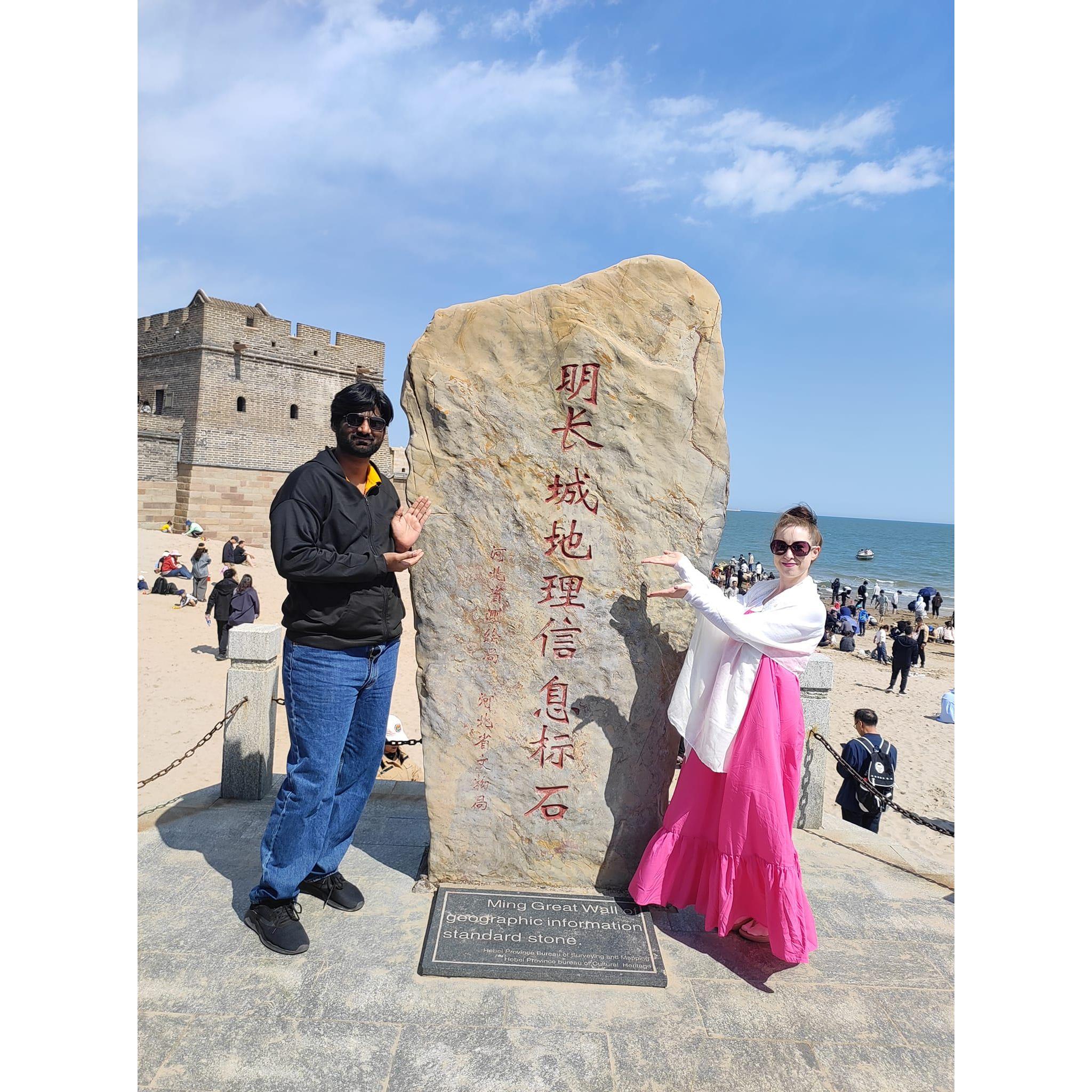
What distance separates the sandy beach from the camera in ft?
22.4

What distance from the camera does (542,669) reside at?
3160 millimetres

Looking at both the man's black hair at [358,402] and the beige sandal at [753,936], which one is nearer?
the man's black hair at [358,402]

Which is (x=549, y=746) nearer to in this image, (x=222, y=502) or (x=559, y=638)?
(x=559, y=638)

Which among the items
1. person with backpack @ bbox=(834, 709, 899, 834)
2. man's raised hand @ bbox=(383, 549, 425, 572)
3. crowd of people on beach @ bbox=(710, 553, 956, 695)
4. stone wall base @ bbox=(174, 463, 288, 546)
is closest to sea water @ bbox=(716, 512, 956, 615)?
crowd of people on beach @ bbox=(710, 553, 956, 695)

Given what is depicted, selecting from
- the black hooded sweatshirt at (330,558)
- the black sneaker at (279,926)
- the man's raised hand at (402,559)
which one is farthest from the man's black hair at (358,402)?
the black sneaker at (279,926)

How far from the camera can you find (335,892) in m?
3.11

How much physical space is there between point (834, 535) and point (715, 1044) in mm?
94263

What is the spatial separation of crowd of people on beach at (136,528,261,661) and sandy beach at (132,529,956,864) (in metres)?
0.25

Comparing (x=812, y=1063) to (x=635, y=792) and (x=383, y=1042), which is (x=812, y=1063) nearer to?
(x=635, y=792)

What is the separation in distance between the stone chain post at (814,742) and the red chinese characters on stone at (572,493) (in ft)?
6.31

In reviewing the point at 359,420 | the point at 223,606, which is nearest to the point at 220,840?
the point at 359,420

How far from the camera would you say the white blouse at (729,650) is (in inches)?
107

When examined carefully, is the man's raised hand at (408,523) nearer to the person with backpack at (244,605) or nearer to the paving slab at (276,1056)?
the paving slab at (276,1056)

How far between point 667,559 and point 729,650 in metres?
0.44
